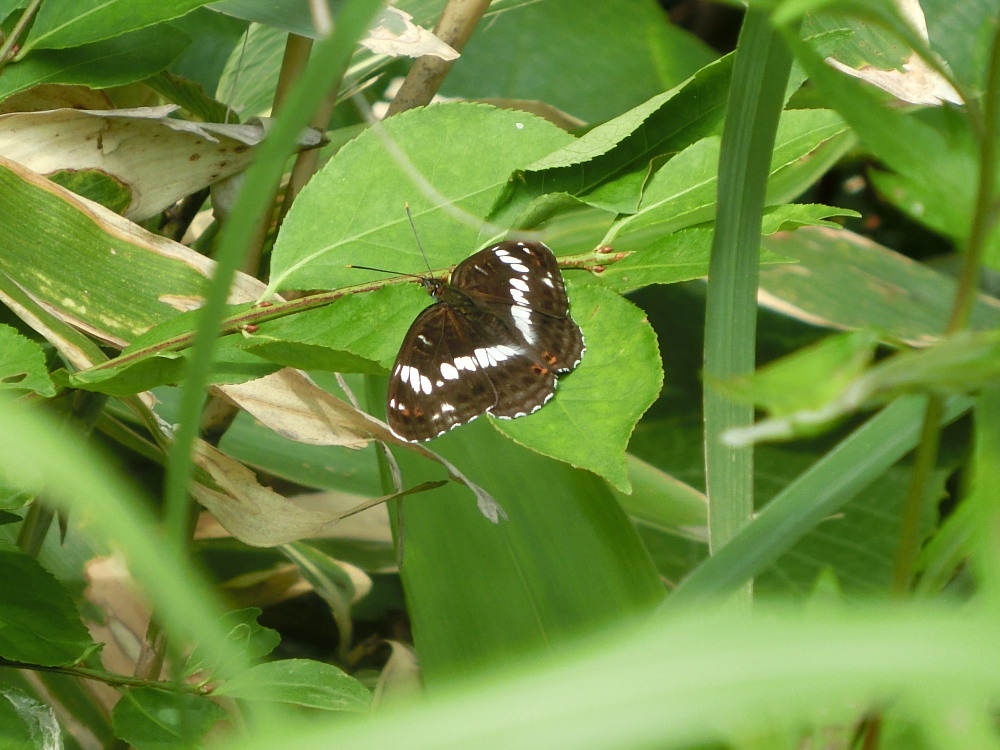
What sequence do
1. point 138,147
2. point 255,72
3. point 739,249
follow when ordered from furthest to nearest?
point 255,72 < point 138,147 < point 739,249

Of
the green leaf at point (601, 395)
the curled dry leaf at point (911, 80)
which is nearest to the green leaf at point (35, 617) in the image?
the green leaf at point (601, 395)

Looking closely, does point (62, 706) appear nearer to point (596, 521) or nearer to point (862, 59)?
point (596, 521)

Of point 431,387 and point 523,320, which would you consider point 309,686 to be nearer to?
point 431,387

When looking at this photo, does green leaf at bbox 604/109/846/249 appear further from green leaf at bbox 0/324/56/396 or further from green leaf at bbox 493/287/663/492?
green leaf at bbox 0/324/56/396

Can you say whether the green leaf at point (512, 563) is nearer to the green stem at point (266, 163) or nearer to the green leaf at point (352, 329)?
the green leaf at point (352, 329)

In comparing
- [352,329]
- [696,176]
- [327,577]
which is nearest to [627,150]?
[696,176]

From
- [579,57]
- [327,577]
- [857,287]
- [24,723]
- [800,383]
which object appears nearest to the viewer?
[800,383]

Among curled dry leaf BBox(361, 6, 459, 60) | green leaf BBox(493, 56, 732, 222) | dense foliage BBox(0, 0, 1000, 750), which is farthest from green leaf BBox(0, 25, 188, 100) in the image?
green leaf BBox(493, 56, 732, 222)

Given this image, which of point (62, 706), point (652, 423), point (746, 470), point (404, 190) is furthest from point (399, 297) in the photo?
point (652, 423)
